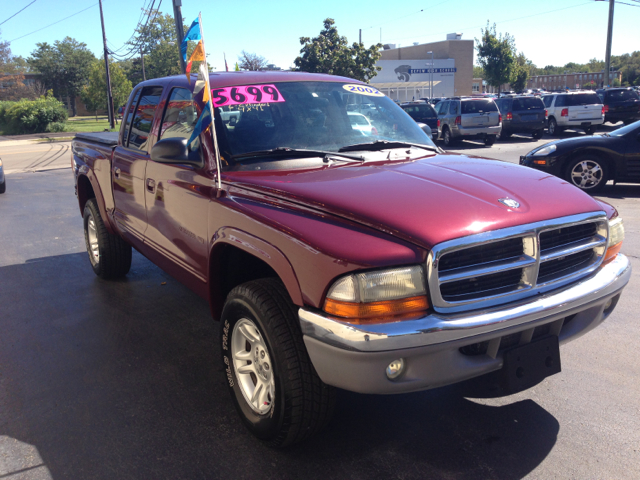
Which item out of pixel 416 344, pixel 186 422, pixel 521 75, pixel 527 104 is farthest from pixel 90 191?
pixel 521 75

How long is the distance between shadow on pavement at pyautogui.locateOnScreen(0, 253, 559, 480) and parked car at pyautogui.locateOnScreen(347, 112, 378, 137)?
1712 millimetres

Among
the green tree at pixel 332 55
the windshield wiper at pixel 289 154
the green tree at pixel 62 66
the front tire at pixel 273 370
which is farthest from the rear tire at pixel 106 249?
the green tree at pixel 62 66

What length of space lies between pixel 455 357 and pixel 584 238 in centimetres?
104

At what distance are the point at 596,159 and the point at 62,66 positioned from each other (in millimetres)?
71555

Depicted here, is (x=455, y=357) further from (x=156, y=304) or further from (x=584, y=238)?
(x=156, y=304)

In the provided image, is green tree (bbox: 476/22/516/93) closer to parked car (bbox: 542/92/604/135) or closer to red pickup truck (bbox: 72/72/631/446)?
parked car (bbox: 542/92/604/135)

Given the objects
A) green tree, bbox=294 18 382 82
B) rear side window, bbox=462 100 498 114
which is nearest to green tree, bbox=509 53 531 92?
green tree, bbox=294 18 382 82

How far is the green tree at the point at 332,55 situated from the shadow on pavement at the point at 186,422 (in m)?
34.2

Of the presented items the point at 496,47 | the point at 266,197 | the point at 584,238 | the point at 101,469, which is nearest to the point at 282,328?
the point at 266,197

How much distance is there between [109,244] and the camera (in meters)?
5.29

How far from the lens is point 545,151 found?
32.0 feet

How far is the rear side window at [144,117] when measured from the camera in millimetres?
4219

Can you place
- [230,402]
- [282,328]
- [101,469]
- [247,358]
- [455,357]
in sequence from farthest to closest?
[230,402]
[247,358]
[101,469]
[282,328]
[455,357]

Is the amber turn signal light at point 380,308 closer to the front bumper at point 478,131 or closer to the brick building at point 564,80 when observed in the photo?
the front bumper at point 478,131
